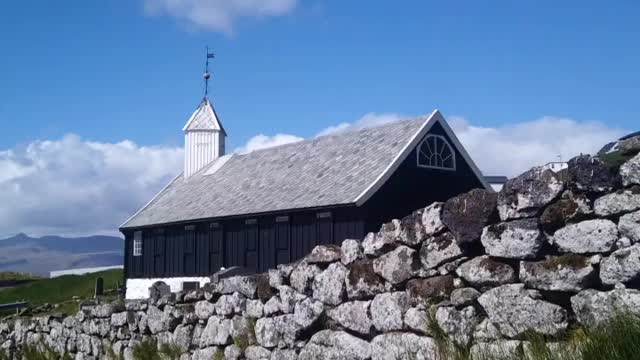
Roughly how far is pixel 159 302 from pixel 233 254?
23241 millimetres

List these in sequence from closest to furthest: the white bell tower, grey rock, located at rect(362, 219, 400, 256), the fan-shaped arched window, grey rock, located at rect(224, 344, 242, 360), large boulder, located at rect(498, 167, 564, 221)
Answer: large boulder, located at rect(498, 167, 564, 221) < grey rock, located at rect(362, 219, 400, 256) < grey rock, located at rect(224, 344, 242, 360) < the fan-shaped arched window < the white bell tower

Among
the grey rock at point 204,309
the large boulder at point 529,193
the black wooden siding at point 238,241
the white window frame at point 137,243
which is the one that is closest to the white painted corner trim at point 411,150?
the black wooden siding at point 238,241

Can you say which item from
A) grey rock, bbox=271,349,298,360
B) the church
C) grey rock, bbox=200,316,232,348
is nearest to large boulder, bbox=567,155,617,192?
grey rock, bbox=271,349,298,360

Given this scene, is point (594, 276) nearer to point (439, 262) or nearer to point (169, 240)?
point (439, 262)

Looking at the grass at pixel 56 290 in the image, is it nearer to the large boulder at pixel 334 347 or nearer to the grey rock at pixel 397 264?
the large boulder at pixel 334 347

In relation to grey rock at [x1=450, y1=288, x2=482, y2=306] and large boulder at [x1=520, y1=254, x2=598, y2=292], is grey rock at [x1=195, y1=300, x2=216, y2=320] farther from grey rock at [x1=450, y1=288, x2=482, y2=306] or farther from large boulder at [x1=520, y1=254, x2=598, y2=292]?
large boulder at [x1=520, y1=254, x2=598, y2=292]

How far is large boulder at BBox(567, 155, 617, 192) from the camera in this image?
18.0ft

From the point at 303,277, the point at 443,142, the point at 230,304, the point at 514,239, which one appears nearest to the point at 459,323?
the point at 514,239

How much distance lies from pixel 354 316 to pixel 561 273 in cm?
235

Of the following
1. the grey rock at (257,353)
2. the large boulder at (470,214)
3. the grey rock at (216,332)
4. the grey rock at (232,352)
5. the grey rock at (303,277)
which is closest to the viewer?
the large boulder at (470,214)

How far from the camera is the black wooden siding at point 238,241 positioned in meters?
29.0

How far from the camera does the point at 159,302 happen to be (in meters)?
10.5

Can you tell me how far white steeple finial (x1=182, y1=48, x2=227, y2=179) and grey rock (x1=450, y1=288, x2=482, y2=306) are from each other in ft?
125

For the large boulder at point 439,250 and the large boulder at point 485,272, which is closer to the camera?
the large boulder at point 485,272
